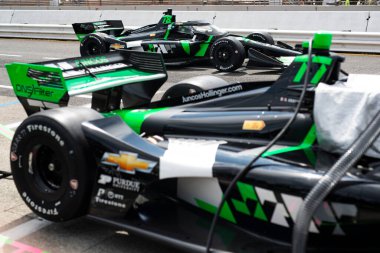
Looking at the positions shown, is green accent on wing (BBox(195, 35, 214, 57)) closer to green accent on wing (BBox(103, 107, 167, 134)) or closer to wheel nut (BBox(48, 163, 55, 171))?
green accent on wing (BBox(103, 107, 167, 134))

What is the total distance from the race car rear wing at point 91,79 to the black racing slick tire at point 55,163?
53 centimetres

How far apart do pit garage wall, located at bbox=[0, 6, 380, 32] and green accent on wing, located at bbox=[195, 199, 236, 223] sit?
13470mm

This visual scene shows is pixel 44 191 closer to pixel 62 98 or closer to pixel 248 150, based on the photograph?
pixel 62 98

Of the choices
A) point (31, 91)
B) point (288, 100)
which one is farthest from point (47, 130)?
point (288, 100)

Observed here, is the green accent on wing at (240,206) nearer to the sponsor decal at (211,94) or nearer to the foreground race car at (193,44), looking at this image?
the sponsor decal at (211,94)

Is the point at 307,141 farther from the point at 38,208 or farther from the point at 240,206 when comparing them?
the point at 38,208

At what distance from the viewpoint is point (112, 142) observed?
3.15 m

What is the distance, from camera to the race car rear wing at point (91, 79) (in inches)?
154

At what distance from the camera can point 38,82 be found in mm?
3979

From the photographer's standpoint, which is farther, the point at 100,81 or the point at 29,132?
the point at 100,81

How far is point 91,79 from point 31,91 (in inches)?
20.8

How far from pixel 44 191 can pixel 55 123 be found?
0.49m

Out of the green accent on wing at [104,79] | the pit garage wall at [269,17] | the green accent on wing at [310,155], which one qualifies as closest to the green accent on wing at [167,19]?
the pit garage wall at [269,17]

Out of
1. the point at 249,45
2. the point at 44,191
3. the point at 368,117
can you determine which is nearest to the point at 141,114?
the point at 44,191
